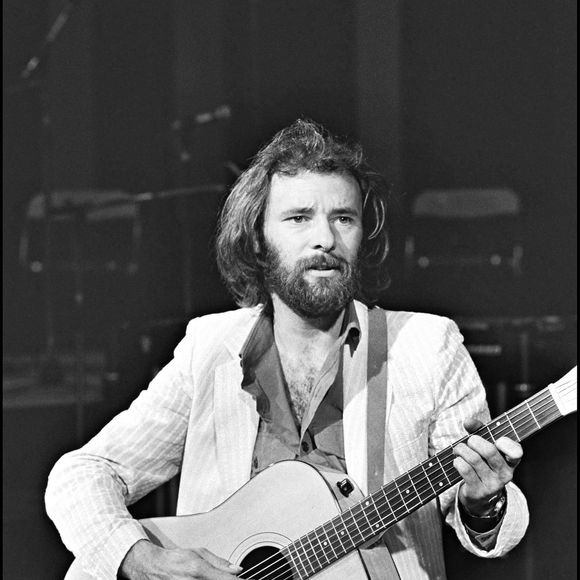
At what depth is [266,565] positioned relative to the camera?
2.20 m

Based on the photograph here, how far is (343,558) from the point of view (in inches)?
84.5

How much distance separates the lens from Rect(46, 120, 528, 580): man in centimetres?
228

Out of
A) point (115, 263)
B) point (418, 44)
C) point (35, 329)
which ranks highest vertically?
point (418, 44)

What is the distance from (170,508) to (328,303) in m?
1.35

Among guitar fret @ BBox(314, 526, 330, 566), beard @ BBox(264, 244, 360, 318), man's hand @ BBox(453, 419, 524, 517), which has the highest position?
beard @ BBox(264, 244, 360, 318)

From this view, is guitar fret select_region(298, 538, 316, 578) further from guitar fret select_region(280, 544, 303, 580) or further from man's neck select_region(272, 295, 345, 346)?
man's neck select_region(272, 295, 345, 346)

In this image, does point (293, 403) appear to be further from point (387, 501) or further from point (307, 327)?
point (387, 501)

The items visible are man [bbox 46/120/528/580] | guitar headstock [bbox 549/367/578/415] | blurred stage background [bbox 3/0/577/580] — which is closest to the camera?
guitar headstock [bbox 549/367/578/415]

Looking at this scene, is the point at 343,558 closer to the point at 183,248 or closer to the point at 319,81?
the point at 183,248

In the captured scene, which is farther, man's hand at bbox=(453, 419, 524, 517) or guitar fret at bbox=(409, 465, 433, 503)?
guitar fret at bbox=(409, 465, 433, 503)

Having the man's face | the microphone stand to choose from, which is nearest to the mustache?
the man's face

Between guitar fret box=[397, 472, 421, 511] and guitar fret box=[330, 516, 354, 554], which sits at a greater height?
guitar fret box=[397, 472, 421, 511]

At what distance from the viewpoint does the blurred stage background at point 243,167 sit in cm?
329

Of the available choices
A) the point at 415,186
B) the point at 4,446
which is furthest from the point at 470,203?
the point at 4,446
